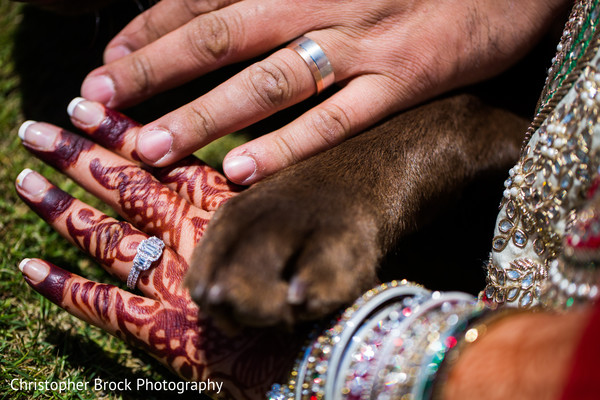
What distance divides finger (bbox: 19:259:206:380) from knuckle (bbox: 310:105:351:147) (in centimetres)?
53

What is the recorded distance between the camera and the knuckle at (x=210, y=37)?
134 centimetres

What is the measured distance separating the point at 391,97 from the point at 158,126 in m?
0.61

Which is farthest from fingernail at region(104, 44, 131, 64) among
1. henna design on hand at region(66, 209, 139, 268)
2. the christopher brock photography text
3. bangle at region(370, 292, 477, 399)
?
bangle at region(370, 292, 477, 399)

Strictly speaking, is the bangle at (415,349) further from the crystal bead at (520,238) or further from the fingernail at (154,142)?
the fingernail at (154,142)

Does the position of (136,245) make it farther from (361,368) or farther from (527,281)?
(527,281)

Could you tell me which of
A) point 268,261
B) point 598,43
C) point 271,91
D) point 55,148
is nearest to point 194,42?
point 271,91

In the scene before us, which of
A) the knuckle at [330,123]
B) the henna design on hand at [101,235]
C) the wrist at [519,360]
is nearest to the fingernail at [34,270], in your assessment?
the henna design on hand at [101,235]

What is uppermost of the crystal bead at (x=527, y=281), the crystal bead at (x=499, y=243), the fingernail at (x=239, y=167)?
the fingernail at (x=239, y=167)

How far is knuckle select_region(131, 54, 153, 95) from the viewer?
136cm

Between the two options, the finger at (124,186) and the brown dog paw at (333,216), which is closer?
the brown dog paw at (333,216)

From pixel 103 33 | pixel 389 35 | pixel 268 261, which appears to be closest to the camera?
pixel 268 261

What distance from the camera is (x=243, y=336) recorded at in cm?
106

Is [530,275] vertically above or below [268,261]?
below

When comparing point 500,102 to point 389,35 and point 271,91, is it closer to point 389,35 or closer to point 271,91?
point 389,35
